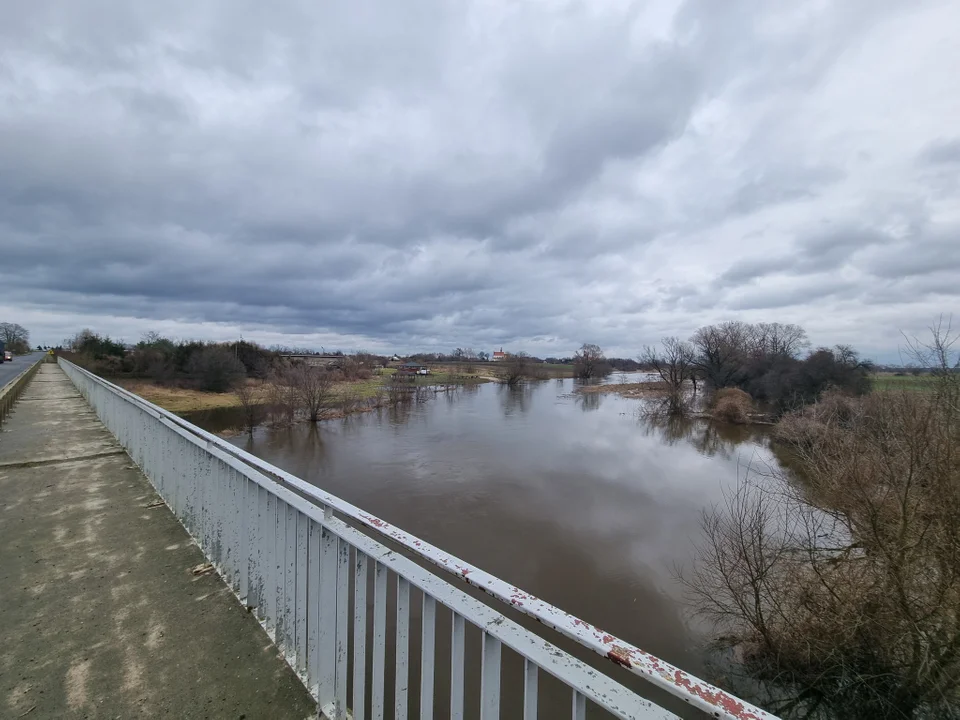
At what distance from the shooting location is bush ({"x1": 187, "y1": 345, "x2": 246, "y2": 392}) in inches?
1477

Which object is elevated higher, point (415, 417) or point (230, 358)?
point (230, 358)

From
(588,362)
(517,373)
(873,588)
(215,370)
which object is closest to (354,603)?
(873,588)

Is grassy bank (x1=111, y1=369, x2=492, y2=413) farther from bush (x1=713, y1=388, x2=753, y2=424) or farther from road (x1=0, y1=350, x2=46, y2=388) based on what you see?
bush (x1=713, y1=388, x2=753, y2=424)

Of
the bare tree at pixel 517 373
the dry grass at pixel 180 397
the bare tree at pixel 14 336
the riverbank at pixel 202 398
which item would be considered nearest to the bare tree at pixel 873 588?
the riverbank at pixel 202 398

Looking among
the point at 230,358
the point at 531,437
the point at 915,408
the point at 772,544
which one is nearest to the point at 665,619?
the point at 772,544

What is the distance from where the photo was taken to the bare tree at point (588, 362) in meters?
90.6

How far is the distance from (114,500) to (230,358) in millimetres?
39756

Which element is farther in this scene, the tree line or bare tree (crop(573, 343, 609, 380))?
bare tree (crop(573, 343, 609, 380))

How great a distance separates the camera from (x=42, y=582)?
3020 mm

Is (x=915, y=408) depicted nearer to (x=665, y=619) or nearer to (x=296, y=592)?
(x=665, y=619)

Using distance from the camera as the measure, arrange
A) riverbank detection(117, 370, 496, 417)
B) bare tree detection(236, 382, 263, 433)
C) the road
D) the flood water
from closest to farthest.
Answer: the flood water
the road
bare tree detection(236, 382, 263, 433)
riverbank detection(117, 370, 496, 417)

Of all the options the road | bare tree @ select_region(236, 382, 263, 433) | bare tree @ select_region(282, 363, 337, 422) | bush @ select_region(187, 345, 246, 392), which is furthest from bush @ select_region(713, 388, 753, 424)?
bush @ select_region(187, 345, 246, 392)

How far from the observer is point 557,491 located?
50.0 ft

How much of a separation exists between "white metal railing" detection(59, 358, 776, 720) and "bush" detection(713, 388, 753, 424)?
114ft
